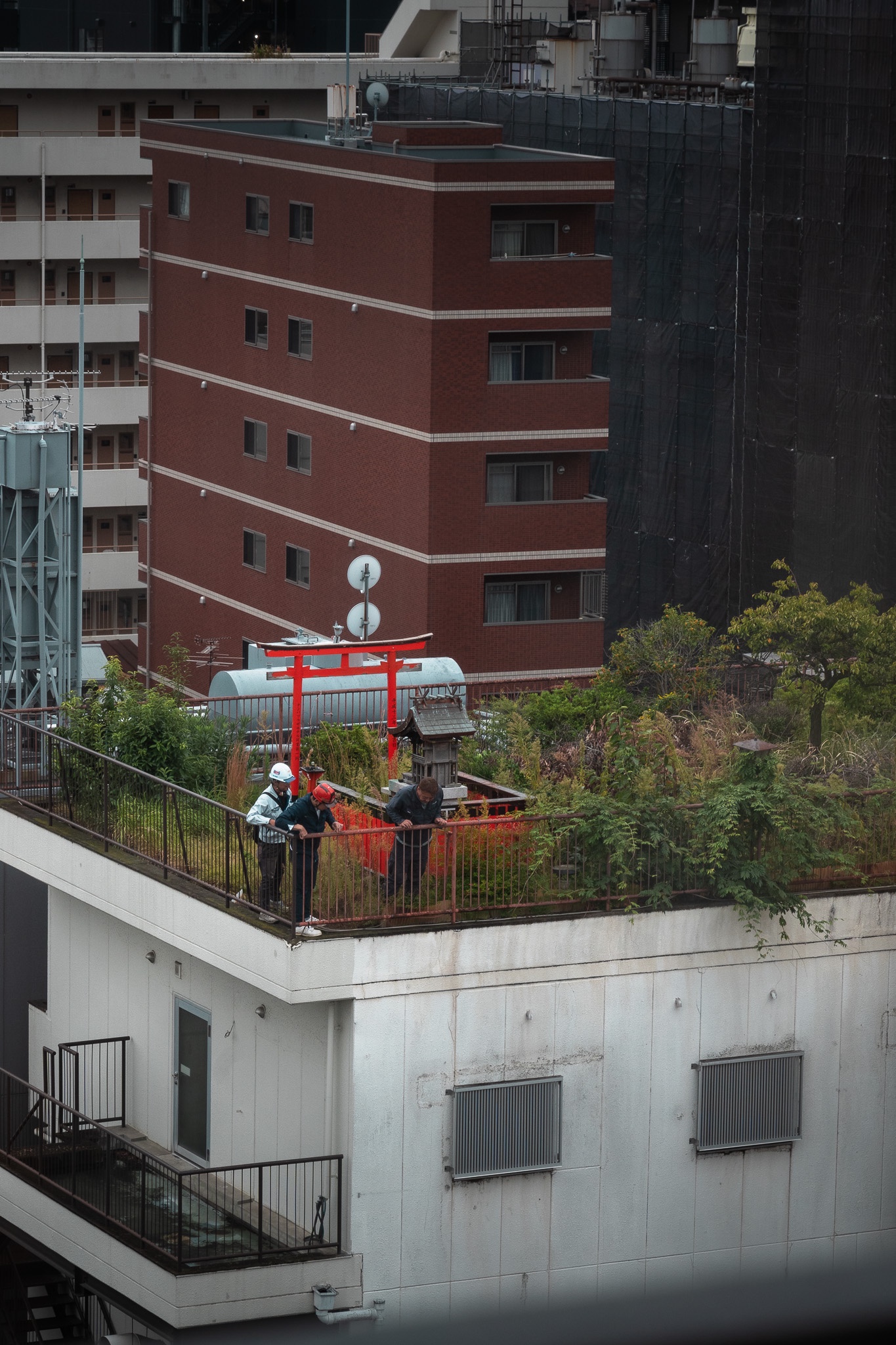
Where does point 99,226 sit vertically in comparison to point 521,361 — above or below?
above

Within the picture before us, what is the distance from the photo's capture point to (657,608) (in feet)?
187

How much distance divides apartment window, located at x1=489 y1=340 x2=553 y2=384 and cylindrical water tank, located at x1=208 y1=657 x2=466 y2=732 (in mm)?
19270

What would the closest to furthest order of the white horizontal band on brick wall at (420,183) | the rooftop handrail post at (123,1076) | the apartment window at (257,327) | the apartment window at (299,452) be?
the rooftop handrail post at (123,1076)
the white horizontal band on brick wall at (420,183)
the apartment window at (299,452)
the apartment window at (257,327)

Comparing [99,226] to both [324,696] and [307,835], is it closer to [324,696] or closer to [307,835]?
[324,696]

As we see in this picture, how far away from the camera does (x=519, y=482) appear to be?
4616cm

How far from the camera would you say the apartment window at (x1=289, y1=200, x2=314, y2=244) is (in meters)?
49.0

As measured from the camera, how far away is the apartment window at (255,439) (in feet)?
172

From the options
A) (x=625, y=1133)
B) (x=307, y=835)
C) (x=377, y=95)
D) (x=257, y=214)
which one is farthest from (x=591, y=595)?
(x=307, y=835)

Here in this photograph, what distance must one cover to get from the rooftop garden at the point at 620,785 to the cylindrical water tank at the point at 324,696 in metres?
0.90

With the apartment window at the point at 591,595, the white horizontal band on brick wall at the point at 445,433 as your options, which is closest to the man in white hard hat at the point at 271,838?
the white horizontal band on brick wall at the point at 445,433

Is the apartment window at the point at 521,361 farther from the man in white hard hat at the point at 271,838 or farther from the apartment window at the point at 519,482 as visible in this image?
the man in white hard hat at the point at 271,838

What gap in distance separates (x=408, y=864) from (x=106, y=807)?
10.7ft

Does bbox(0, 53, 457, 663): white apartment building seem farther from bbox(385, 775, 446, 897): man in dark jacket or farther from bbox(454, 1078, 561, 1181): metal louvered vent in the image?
bbox(454, 1078, 561, 1181): metal louvered vent

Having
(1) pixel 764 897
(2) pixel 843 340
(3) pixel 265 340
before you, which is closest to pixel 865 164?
(2) pixel 843 340
